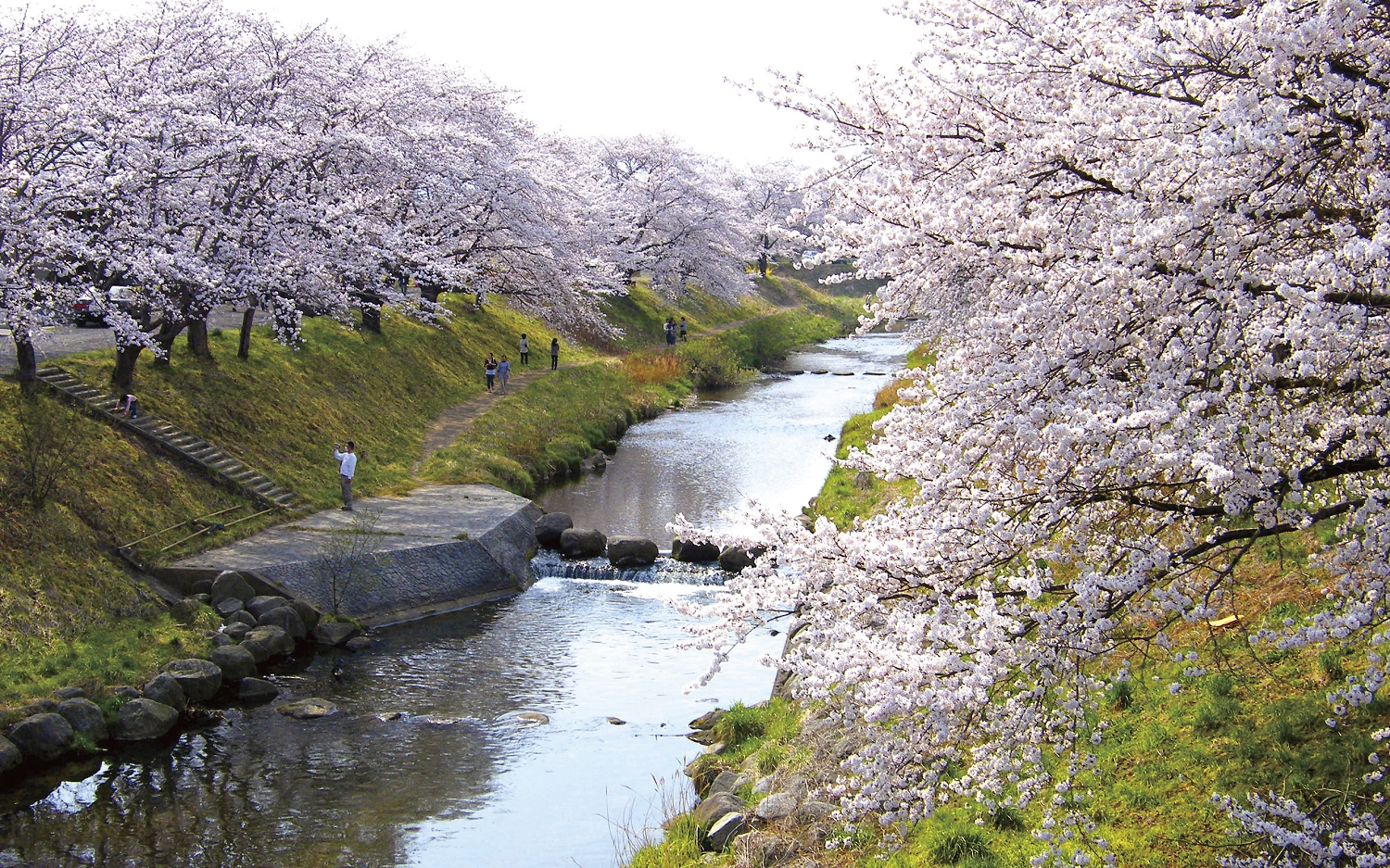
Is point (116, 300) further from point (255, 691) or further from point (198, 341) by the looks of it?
point (255, 691)

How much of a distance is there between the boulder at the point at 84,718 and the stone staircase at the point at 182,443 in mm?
8771

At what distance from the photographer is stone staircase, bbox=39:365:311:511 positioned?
23188mm

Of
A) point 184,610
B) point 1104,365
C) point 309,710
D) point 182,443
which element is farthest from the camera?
point 182,443

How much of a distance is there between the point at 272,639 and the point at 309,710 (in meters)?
2.54

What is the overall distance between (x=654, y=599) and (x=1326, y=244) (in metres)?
17.8

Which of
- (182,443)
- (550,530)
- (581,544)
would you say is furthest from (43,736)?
(550,530)

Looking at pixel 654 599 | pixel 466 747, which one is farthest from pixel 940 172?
pixel 654 599

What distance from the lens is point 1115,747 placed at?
9.10 metres

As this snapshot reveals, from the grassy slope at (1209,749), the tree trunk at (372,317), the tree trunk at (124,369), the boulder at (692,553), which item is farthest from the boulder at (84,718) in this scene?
the tree trunk at (372,317)

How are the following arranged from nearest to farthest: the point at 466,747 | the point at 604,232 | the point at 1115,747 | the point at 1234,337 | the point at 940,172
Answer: the point at 1234,337 < the point at 940,172 < the point at 1115,747 < the point at 466,747 < the point at 604,232

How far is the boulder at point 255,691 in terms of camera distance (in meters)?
17.5

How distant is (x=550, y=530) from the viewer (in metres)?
26.2

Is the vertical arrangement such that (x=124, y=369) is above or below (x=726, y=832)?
above

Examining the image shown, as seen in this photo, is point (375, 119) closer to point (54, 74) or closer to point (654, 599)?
point (54, 74)
